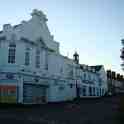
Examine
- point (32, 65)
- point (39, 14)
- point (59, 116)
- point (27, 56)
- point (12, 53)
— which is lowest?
point (59, 116)

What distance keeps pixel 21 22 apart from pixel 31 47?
3.50 meters

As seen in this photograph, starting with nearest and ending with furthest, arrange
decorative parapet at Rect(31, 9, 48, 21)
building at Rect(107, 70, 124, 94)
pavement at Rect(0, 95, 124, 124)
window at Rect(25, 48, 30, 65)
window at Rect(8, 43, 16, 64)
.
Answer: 1. pavement at Rect(0, 95, 124, 124)
2. window at Rect(8, 43, 16, 64)
3. window at Rect(25, 48, 30, 65)
4. decorative parapet at Rect(31, 9, 48, 21)
5. building at Rect(107, 70, 124, 94)

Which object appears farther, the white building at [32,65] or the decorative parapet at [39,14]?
the decorative parapet at [39,14]

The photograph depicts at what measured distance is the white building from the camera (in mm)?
26781

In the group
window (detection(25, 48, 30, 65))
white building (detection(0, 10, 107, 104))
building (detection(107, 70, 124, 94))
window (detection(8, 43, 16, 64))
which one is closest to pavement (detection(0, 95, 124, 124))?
white building (detection(0, 10, 107, 104))

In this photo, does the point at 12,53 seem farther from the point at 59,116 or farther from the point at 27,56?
the point at 59,116

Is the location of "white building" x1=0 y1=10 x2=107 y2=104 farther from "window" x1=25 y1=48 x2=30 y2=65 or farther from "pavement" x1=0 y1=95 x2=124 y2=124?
"pavement" x1=0 y1=95 x2=124 y2=124

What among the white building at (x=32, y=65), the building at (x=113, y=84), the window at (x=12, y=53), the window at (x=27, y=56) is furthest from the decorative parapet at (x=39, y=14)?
the building at (x=113, y=84)

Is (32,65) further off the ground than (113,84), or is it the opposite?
(32,65)

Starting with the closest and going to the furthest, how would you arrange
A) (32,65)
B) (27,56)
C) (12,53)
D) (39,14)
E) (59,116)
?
(59,116)
(12,53)
(27,56)
(32,65)
(39,14)

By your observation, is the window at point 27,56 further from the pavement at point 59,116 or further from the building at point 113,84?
the building at point 113,84

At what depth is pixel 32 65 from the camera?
29.5 m

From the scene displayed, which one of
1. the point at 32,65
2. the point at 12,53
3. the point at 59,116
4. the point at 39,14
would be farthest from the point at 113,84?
the point at 59,116

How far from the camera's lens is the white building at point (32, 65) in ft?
87.9
